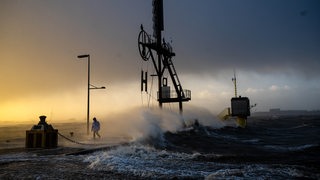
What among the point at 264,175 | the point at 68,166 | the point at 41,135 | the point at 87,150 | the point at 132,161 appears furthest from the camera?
the point at 41,135

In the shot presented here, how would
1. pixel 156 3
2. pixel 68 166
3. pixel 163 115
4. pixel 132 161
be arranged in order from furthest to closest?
pixel 163 115 → pixel 156 3 → pixel 132 161 → pixel 68 166

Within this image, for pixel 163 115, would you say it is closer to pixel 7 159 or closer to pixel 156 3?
pixel 156 3

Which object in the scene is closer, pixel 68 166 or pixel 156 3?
pixel 68 166

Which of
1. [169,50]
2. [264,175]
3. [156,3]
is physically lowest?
[264,175]

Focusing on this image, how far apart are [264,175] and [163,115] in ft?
100

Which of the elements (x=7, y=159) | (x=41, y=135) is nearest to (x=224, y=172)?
(x=7, y=159)

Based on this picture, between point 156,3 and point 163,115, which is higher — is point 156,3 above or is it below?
above

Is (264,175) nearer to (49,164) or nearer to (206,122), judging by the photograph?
(49,164)

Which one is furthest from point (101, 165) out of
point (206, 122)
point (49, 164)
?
point (206, 122)

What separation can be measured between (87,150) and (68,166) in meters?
4.05

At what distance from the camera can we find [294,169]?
1134cm

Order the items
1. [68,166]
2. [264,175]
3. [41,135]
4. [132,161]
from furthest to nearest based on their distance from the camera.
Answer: [41,135] → [132,161] → [68,166] → [264,175]

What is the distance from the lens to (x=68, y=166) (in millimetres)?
12117

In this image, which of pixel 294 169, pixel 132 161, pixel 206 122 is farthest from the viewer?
pixel 206 122
